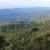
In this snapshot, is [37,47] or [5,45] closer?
[37,47]

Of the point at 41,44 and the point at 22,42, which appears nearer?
the point at 41,44

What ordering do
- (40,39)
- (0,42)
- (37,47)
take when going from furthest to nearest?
(0,42), (40,39), (37,47)

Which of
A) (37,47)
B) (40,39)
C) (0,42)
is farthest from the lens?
(0,42)

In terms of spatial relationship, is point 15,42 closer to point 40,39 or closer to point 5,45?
point 5,45

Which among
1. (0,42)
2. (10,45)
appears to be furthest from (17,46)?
(0,42)

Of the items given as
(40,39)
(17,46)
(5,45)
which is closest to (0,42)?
(5,45)

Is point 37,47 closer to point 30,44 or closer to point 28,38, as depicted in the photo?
point 30,44

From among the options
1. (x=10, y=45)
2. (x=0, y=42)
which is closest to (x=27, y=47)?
(x=10, y=45)
